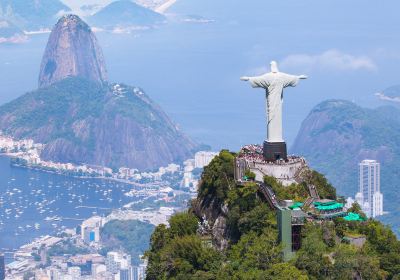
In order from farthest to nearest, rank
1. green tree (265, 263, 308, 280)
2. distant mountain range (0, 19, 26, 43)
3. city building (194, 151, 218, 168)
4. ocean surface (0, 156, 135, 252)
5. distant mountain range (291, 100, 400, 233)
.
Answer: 1. distant mountain range (0, 19, 26, 43)
2. city building (194, 151, 218, 168)
3. distant mountain range (291, 100, 400, 233)
4. ocean surface (0, 156, 135, 252)
5. green tree (265, 263, 308, 280)

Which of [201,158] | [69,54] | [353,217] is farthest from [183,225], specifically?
[69,54]

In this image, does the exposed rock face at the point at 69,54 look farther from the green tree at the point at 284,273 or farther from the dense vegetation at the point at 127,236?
the green tree at the point at 284,273

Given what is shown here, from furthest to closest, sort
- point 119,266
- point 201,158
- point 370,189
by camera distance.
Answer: point 201,158 → point 370,189 → point 119,266

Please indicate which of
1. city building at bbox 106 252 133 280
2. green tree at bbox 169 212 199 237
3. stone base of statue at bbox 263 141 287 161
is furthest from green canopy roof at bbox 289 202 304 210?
city building at bbox 106 252 133 280

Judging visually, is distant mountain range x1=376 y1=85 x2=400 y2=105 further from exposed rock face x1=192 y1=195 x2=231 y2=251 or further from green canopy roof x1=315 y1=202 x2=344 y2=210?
green canopy roof x1=315 y1=202 x2=344 y2=210

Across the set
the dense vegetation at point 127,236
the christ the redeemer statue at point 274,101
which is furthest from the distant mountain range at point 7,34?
the christ the redeemer statue at point 274,101

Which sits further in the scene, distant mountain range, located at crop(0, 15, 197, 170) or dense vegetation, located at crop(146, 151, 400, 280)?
distant mountain range, located at crop(0, 15, 197, 170)

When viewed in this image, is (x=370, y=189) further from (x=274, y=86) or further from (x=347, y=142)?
(x=274, y=86)

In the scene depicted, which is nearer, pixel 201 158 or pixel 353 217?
pixel 353 217
